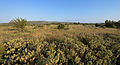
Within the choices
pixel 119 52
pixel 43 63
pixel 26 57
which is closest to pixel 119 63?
pixel 119 52

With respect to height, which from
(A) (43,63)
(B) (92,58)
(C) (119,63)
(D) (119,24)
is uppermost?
(D) (119,24)

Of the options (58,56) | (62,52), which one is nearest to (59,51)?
(62,52)

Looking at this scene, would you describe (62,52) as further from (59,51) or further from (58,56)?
(58,56)

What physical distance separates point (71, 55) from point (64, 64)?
1.65 feet

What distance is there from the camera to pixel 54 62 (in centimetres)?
230

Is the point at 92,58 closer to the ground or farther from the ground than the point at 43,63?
closer to the ground

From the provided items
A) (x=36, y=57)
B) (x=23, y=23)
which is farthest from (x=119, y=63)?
(x=23, y=23)

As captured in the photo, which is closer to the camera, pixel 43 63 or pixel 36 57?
pixel 43 63

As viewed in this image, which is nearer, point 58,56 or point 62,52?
point 58,56

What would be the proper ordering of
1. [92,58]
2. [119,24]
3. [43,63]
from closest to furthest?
[43,63] < [92,58] < [119,24]

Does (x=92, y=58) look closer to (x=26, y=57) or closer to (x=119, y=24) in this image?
(x=26, y=57)

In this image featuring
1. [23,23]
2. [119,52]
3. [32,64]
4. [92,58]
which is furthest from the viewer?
[23,23]

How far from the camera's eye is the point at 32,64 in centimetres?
223

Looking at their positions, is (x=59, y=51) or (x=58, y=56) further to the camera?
(x=59, y=51)
